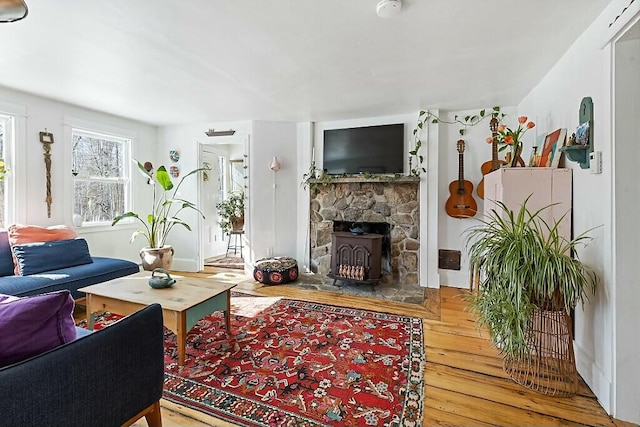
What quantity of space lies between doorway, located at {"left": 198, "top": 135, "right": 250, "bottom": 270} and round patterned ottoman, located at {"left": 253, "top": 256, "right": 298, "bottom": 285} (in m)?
0.96

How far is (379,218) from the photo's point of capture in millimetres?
4164

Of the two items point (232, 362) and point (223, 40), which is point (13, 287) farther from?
point (223, 40)

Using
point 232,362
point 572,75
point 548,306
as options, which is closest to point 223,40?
point 232,362

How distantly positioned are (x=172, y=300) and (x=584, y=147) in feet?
9.24

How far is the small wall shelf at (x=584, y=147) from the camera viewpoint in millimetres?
1832

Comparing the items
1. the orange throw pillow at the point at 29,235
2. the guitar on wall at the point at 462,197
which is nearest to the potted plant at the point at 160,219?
the orange throw pillow at the point at 29,235

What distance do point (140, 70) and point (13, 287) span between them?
2047 mm

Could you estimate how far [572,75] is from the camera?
2.20m

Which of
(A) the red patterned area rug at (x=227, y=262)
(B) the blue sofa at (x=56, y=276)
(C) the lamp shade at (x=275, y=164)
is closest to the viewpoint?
(B) the blue sofa at (x=56, y=276)

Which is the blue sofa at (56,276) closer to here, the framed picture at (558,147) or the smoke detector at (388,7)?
the smoke detector at (388,7)

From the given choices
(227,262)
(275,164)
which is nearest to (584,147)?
(275,164)

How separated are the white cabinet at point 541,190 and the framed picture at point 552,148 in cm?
16

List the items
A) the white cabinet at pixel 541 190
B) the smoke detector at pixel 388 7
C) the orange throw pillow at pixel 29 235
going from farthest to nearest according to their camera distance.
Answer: the orange throw pillow at pixel 29 235 < the white cabinet at pixel 541 190 < the smoke detector at pixel 388 7

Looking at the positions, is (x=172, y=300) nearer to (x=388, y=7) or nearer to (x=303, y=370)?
(x=303, y=370)
